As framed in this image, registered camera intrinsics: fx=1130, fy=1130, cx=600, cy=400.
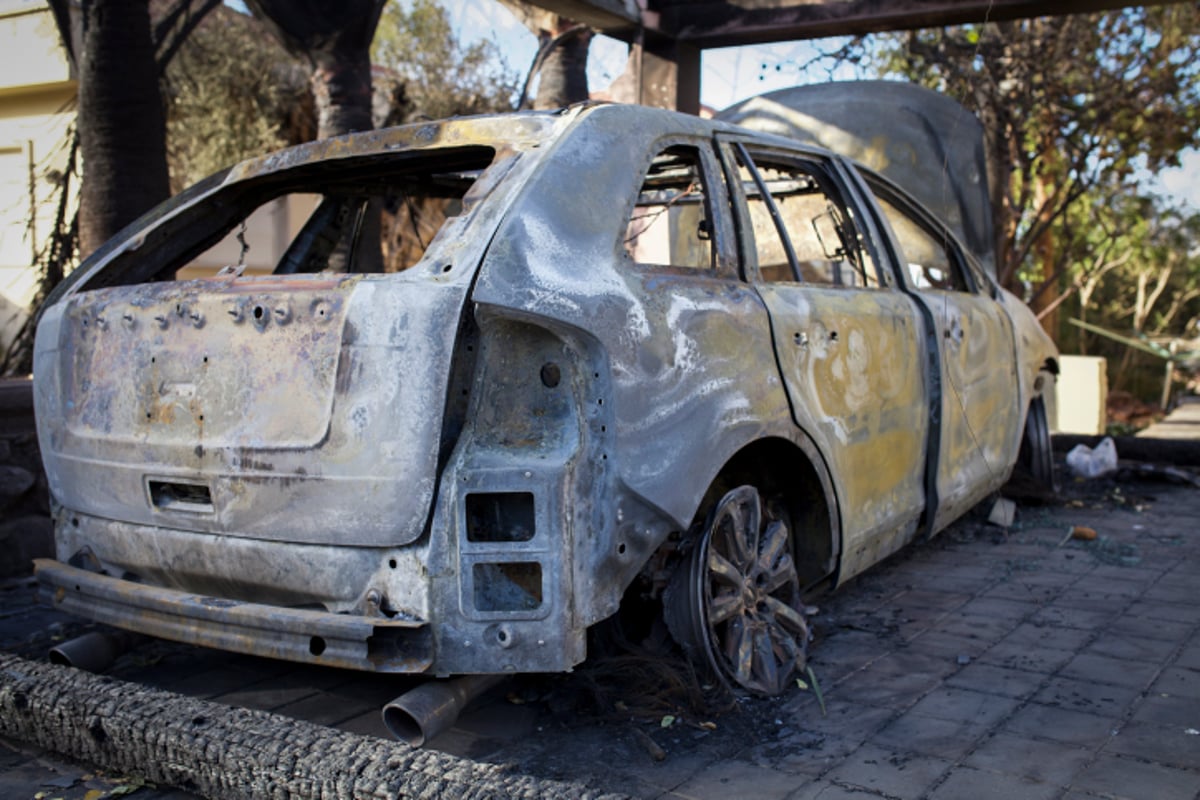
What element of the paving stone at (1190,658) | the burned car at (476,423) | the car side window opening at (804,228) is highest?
the car side window opening at (804,228)

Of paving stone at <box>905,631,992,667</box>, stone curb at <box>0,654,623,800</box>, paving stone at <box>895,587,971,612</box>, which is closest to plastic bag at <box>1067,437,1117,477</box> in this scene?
paving stone at <box>895,587,971,612</box>

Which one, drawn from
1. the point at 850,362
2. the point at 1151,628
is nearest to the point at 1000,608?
the point at 1151,628

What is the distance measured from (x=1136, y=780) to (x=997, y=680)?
33.8 inches

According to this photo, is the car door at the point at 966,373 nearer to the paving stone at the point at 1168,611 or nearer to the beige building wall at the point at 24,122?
the paving stone at the point at 1168,611

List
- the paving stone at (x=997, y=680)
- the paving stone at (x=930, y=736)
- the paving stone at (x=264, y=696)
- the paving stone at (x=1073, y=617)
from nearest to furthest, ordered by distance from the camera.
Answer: the paving stone at (x=930, y=736)
the paving stone at (x=264, y=696)
the paving stone at (x=997, y=680)
the paving stone at (x=1073, y=617)

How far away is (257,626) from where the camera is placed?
2957mm

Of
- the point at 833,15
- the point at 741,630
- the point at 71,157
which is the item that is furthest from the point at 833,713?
the point at 71,157

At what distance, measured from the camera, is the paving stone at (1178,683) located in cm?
366

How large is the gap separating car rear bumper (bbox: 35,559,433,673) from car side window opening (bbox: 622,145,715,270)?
1.49 m

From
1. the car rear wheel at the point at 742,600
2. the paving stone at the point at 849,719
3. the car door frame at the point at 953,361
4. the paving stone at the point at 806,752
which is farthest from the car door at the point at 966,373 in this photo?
the paving stone at the point at 806,752

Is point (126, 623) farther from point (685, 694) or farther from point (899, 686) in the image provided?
point (899, 686)

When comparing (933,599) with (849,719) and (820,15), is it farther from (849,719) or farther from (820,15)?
(820,15)

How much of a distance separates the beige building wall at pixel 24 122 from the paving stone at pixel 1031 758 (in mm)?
11707

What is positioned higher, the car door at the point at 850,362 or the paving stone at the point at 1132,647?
the car door at the point at 850,362
